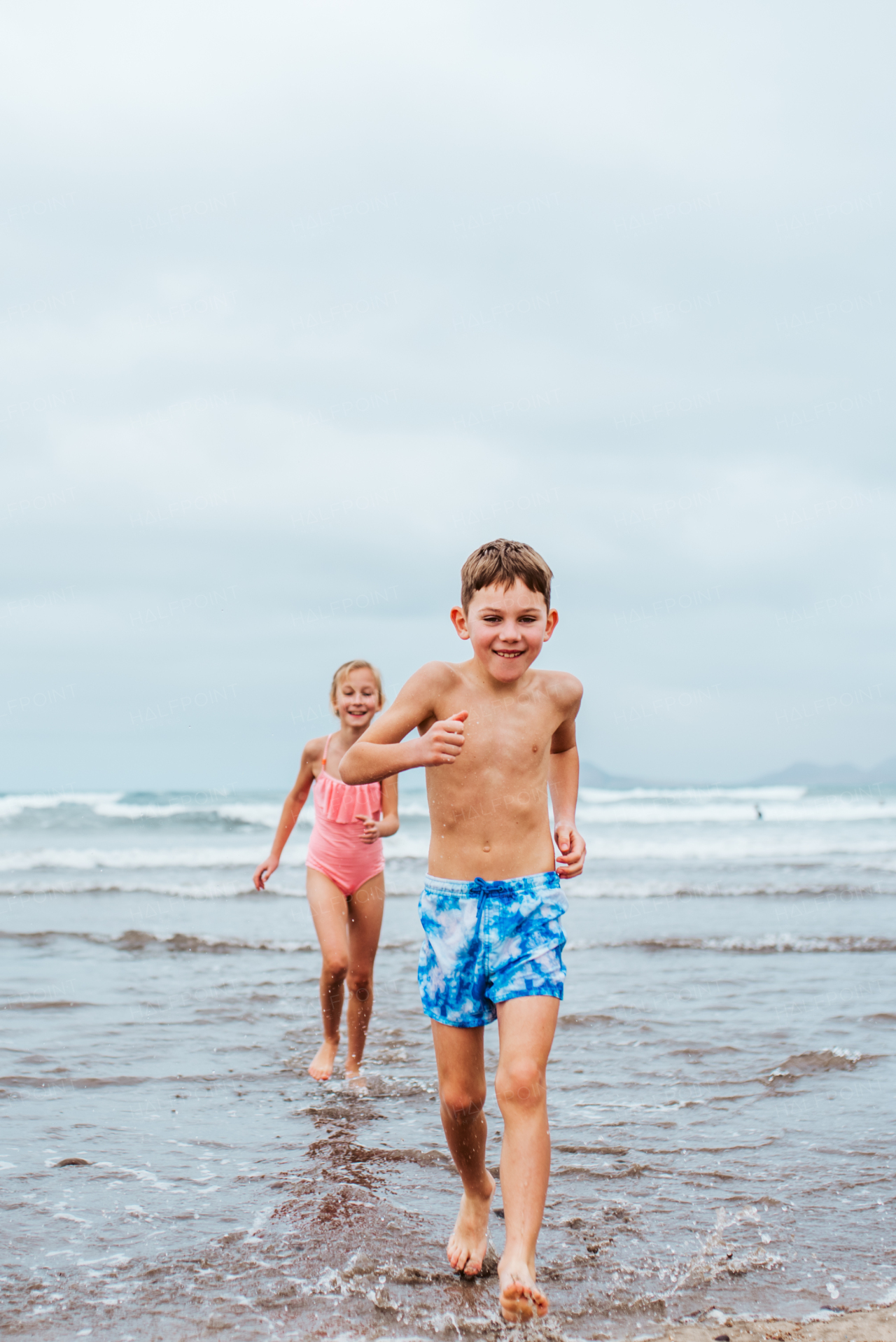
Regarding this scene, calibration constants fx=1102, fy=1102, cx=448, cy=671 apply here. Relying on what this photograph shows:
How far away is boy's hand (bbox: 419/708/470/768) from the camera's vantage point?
3.31 meters

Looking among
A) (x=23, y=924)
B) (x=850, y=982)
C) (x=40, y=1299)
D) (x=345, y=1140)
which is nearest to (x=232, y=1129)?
(x=345, y=1140)

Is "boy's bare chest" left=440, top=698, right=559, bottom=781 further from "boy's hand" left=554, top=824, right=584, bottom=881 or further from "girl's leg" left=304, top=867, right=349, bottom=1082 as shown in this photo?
"girl's leg" left=304, top=867, right=349, bottom=1082

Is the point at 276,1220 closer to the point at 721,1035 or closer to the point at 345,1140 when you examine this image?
the point at 345,1140

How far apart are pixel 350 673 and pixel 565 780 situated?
2870 mm

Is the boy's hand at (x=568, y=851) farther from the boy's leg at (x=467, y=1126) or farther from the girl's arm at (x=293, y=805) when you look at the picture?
the girl's arm at (x=293, y=805)

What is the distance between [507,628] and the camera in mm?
3570

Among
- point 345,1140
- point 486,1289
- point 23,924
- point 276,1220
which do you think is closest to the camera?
point 486,1289

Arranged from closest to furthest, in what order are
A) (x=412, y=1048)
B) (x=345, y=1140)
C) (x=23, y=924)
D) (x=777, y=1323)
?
(x=777, y=1323), (x=345, y=1140), (x=412, y=1048), (x=23, y=924)

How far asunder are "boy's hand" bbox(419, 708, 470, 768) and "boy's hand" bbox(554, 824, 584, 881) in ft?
1.79

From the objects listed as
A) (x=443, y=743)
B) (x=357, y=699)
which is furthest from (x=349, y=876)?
(x=443, y=743)

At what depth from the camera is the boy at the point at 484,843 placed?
343 cm

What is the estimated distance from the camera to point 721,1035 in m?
7.23

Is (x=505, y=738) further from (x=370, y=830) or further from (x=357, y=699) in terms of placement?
(x=357, y=699)

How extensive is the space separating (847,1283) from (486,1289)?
1.15m
